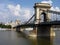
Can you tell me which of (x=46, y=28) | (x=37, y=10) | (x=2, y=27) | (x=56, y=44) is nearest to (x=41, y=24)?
(x=46, y=28)

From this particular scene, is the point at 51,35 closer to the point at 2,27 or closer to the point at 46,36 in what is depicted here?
the point at 46,36

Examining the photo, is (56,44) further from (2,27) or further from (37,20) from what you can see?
(2,27)

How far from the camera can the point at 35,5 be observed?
223 ft

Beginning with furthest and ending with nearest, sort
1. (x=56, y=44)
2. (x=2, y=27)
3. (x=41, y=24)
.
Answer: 1. (x=2, y=27)
2. (x=41, y=24)
3. (x=56, y=44)

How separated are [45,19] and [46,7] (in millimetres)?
4317

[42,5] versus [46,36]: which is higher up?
[42,5]

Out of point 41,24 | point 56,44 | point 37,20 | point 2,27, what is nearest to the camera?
point 56,44

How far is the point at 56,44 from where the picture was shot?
4412 cm

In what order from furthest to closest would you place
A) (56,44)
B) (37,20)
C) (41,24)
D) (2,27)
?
(2,27), (37,20), (41,24), (56,44)

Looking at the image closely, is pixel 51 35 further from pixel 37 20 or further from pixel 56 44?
pixel 56 44

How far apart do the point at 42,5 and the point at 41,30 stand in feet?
25.2

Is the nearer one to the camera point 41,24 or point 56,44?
point 56,44

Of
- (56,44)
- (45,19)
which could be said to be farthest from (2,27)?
(56,44)

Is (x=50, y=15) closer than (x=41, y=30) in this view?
No
